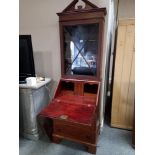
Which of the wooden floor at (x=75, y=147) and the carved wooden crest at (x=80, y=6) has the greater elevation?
the carved wooden crest at (x=80, y=6)

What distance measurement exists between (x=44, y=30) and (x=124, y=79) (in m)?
1.45

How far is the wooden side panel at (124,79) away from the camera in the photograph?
2.14 meters

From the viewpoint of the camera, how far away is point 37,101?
2.14 metres

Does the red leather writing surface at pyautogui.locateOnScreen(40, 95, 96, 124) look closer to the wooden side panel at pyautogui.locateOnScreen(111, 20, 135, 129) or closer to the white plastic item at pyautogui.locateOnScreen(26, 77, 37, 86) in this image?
the white plastic item at pyautogui.locateOnScreen(26, 77, 37, 86)

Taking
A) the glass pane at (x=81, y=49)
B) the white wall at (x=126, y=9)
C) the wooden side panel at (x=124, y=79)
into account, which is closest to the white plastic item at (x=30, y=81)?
the glass pane at (x=81, y=49)

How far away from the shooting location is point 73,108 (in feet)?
6.08

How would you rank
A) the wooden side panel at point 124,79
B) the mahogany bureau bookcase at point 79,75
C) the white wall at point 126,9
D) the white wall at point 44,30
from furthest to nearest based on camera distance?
1. the white wall at point 126,9
2. the white wall at point 44,30
3. the wooden side panel at point 124,79
4. the mahogany bureau bookcase at point 79,75

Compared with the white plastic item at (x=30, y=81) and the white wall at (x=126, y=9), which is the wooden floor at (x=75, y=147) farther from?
the white wall at (x=126, y=9)

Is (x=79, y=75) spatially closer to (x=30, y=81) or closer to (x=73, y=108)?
(x=73, y=108)

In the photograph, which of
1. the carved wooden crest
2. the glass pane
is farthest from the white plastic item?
the carved wooden crest

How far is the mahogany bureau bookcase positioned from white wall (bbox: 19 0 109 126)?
325 mm

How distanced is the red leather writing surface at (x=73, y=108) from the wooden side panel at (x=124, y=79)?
57 centimetres
